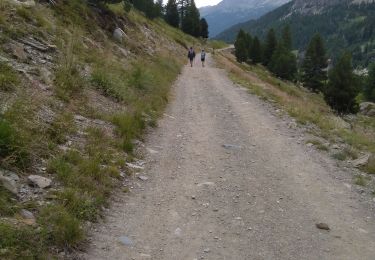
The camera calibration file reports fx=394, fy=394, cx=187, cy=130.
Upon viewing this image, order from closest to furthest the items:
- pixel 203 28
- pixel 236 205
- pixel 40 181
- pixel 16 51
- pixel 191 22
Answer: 1. pixel 40 181
2. pixel 236 205
3. pixel 16 51
4. pixel 191 22
5. pixel 203 28

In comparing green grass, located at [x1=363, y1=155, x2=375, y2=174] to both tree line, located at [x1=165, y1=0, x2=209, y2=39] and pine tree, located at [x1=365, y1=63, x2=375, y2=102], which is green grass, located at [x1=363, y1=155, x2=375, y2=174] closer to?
pine tree, located at [x1=365, y1=63, x2=375, y2=102]

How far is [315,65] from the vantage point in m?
81.4

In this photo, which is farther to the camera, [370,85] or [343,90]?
[370,85]

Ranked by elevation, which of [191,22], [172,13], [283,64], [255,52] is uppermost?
[172,13]

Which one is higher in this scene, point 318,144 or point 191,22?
point 191,22

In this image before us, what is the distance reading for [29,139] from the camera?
7.88m

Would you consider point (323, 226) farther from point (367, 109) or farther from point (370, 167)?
point (367, 109)

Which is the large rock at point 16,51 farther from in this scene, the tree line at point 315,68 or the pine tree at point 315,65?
the pine tree at point 315,65

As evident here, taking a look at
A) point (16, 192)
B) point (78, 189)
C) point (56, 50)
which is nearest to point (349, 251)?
point (78, 189)

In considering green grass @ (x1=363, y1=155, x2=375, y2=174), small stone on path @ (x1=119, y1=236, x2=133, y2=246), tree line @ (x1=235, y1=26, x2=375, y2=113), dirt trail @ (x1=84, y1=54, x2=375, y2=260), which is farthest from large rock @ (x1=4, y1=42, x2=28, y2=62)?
tree line @ (x1=235, y1=26, x2=375, y2=113)

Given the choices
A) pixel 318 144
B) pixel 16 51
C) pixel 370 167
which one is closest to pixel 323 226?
pixel 370 167

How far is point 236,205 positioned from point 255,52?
84.1 meters

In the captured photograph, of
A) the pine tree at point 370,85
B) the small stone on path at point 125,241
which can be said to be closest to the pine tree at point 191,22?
the pine tree at point 370,85

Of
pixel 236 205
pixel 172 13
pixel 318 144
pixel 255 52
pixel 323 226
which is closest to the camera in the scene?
pixel 323 226
